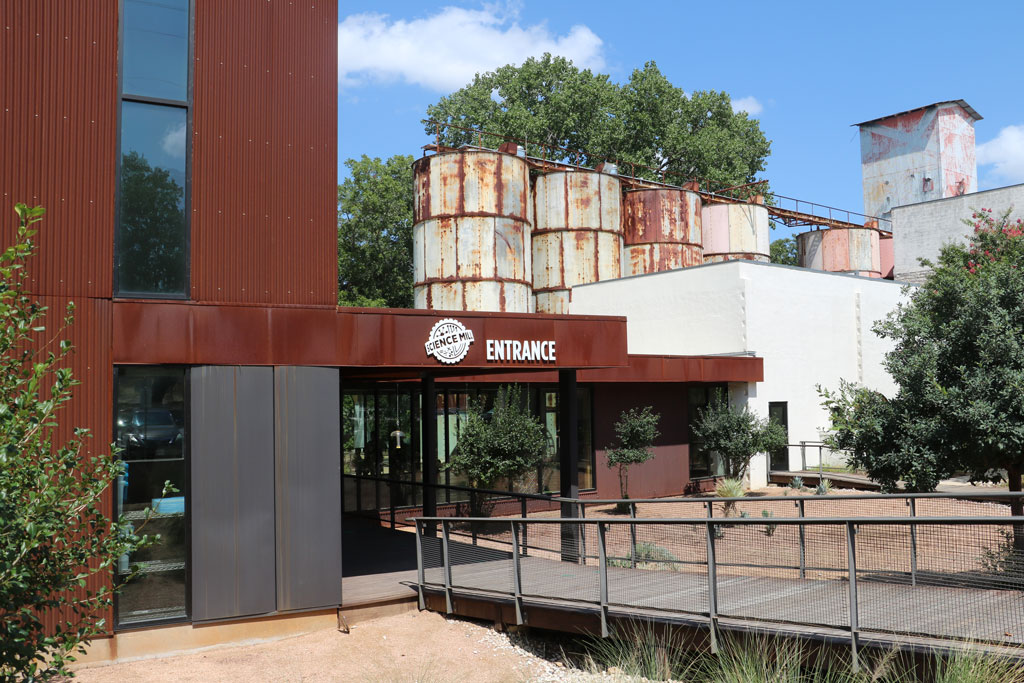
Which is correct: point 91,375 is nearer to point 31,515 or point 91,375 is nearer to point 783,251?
point 31,515

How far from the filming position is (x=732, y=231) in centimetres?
4066

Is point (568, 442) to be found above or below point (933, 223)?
below

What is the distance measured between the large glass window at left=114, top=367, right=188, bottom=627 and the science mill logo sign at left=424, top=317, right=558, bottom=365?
3.08 metres

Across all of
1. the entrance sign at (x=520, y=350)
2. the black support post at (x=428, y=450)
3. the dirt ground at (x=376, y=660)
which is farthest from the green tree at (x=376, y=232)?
the dirt ground at (x=376, y=660)

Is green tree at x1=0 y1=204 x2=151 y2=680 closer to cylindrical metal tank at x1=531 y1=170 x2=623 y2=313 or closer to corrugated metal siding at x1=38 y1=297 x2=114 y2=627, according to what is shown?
corrugated metal siding at x1=38 y1=297 x2=114 y2=627

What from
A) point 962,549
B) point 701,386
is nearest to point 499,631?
point 962,549

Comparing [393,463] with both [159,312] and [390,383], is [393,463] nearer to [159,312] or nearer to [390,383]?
[390,383]

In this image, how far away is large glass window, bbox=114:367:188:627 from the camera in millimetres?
9461

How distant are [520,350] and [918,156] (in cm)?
5111

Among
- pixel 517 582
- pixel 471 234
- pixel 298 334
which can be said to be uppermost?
pixel 471 234

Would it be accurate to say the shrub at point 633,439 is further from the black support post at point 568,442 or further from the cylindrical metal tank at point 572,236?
the cylindrical metal tank at point 572,236

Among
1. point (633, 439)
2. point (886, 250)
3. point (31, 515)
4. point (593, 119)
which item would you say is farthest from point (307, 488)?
point (593, 119)

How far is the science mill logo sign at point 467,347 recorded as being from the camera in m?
11.3

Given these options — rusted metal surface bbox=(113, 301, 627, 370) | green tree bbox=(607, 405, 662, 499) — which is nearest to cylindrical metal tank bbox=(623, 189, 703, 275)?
green tree bbox=(607, 405, 662, 499)
